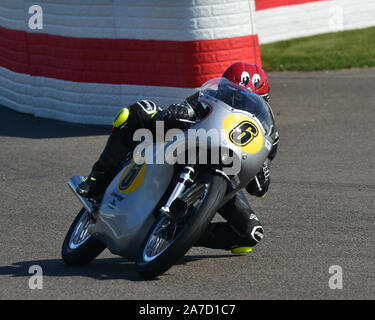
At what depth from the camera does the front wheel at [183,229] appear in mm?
4789

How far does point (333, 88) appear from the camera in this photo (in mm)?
13273

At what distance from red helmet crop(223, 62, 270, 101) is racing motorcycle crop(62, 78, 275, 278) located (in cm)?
9

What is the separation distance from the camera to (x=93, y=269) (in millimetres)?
5777

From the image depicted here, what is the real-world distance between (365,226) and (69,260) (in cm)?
236

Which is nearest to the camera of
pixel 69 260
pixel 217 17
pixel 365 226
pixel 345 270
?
pixel 345 270

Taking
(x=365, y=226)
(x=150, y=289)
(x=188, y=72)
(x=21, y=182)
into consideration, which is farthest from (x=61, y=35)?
(x=150, y=289)

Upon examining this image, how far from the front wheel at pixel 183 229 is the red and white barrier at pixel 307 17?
12325 millimetres
